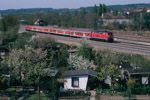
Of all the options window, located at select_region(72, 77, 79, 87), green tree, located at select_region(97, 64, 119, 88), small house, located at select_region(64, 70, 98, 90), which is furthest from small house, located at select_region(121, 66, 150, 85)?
window, located at select_region(72, 77, 79, 87)

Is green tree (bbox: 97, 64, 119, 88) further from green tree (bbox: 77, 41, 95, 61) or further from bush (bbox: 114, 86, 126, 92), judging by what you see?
green tree (bbox: 77, 41, 95, 61)

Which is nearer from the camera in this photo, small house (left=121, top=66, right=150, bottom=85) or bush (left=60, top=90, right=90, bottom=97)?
bush (left=60, top=90, right=90, bottom=97)

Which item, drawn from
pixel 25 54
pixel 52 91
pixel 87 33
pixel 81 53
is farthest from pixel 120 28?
pixel 52 91

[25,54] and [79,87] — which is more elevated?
[25,54]

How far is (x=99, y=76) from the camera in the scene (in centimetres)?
1781

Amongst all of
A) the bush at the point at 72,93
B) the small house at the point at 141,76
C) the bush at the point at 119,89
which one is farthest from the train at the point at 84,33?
the bush at the point at 72,93

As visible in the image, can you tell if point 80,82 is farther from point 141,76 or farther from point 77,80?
point 141,76

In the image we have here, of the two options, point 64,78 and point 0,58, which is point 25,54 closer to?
point 64,78

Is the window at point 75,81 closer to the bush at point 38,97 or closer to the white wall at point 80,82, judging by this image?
the white wall at point 80,82

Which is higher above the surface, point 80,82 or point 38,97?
point 80,82

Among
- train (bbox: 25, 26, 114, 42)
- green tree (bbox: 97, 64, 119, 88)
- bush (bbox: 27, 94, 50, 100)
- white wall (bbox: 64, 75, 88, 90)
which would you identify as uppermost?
train (bbox: 25, 26, 114, 42)

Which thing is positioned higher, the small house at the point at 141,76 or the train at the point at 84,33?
the train at the point at 84,33

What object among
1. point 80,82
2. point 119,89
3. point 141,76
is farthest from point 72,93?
point 141,76

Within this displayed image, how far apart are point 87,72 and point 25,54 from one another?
599 centimetres
